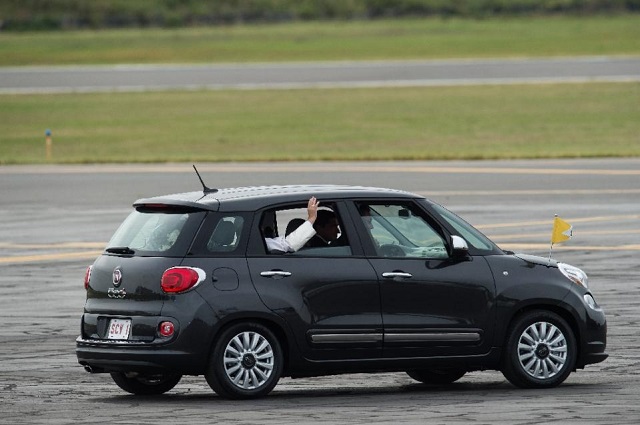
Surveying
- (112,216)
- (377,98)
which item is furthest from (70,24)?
(112,216)

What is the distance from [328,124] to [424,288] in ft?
121

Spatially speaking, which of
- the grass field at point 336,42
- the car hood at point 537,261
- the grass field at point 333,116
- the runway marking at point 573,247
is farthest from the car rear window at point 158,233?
the grass field at point 336,42

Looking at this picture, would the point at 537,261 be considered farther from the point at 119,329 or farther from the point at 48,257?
the point at 48,257

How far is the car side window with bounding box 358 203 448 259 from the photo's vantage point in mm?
11219

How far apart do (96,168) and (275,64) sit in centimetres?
3173

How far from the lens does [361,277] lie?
10977 millimetres

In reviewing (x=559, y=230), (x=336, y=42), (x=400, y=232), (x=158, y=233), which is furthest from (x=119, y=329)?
(x=336, y=42)

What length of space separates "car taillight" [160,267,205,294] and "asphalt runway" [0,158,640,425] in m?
0.79

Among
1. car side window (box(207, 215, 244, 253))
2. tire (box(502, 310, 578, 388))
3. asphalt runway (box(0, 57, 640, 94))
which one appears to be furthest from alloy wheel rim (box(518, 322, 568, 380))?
asphalt runway (box(0, 57, 640, 94))

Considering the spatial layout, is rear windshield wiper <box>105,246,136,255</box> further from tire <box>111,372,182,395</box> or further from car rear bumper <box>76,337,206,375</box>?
tire <box>111,372,182,395</box>

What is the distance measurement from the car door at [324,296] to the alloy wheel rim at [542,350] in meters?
1.11

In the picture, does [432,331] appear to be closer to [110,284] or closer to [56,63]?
[110,284]

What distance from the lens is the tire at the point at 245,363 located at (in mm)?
10555

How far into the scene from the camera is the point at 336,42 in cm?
7794
